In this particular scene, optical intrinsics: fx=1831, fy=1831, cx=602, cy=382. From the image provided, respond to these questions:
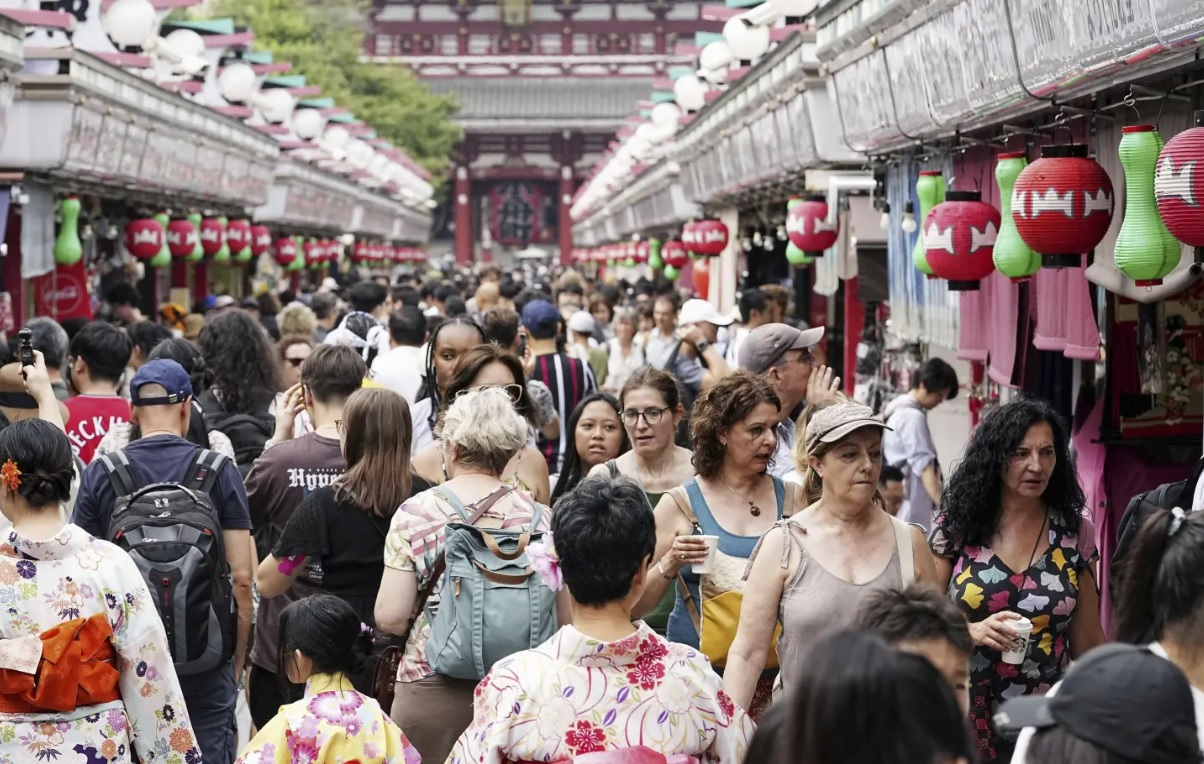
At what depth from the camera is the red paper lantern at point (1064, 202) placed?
6.42 meters

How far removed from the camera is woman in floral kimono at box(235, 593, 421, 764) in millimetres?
4457

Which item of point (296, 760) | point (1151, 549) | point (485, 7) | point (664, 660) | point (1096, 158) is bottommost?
point (296, 760)

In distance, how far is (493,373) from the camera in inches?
279

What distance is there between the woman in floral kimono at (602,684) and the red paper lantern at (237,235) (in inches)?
762

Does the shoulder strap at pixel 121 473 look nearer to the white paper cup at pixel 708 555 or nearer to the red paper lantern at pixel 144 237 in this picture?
the white paper cup at pixel 708 555

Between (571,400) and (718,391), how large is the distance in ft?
12.8

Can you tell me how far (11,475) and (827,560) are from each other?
2.19 metres

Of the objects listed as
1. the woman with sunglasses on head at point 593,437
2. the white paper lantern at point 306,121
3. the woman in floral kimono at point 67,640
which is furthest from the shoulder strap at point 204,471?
the white paper lantern at point 306,121

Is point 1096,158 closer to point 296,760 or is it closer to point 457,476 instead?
point 457,476

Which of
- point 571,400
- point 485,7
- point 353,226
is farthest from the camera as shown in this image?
A: point 485,7

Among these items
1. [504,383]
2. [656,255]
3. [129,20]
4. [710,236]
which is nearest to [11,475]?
[504,383]

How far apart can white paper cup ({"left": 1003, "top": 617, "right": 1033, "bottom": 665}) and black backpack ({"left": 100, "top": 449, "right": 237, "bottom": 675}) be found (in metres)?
2.37

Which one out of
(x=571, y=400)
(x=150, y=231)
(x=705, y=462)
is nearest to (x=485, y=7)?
(x=150, y=231)

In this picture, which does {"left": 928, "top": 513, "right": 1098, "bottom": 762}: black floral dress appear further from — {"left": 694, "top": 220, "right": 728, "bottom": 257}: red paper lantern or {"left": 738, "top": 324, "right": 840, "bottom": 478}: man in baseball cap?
{"left": 694, "top": 220, "right": 728, "bottom": 257}: red paper lantern
